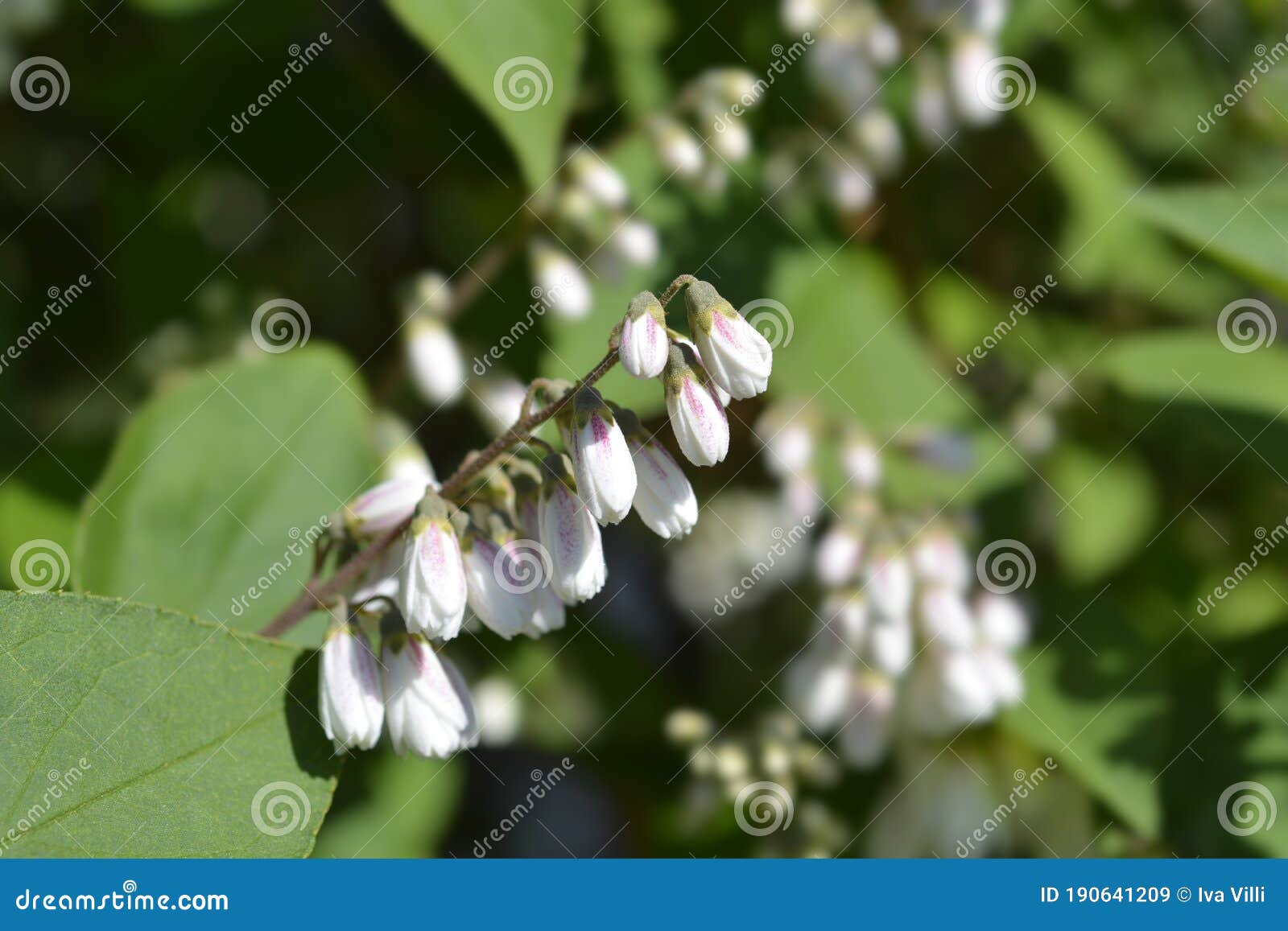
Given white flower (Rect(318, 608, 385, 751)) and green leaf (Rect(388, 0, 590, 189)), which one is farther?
green leaf (Rect(388, 0, 590, 189))

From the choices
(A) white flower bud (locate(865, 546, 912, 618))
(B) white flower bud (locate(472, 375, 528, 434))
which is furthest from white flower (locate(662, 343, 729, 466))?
(A) white flower bud (locate(865, 546, 912, 618))

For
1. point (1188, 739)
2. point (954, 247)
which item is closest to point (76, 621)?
point (1188, 739)

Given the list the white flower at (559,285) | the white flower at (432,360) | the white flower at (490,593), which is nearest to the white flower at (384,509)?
the white flower at (490,593)

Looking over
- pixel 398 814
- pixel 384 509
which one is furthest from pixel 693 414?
pixel 398 814

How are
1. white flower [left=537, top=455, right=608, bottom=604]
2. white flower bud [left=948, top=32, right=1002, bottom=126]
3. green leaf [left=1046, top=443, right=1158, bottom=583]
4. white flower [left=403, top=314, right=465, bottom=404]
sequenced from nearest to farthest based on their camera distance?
white flower [left=537, top=455, right=608, bottom=604], white flower [left=403, top=314, right=465, bottom=404], white flower bud [left=948, top=32, right=1002, bottom=126], green leaf [left=1046, top=443, right=1158, bottom=583]

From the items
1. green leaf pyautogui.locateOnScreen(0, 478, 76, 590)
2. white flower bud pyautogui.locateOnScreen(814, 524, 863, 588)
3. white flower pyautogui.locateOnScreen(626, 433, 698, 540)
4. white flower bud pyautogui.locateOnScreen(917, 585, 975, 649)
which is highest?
white flower pyautogui.locateOnScreen(626, 433, 698, 540)

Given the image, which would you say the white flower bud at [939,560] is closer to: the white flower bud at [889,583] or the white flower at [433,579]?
the white flower bud at [889,583]

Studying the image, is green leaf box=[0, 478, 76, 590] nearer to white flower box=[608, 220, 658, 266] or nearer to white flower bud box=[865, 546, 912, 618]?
white flower box=[608, 220, 658, 266]

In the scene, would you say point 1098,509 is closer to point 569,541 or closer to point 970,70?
point 970,70

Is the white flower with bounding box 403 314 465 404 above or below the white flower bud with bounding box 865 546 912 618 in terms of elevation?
below
